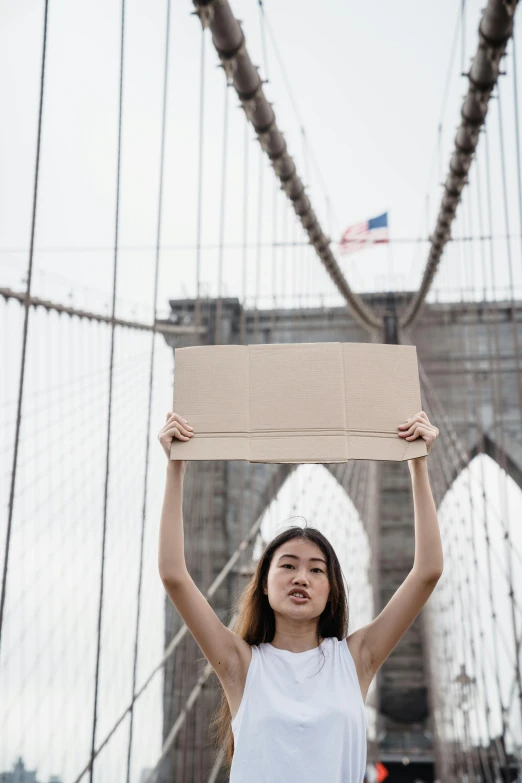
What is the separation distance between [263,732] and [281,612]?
16 centimetres

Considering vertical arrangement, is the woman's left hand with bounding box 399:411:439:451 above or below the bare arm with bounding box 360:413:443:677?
above

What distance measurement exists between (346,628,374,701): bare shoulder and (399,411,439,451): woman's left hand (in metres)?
0.24

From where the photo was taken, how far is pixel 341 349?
44.2 inches

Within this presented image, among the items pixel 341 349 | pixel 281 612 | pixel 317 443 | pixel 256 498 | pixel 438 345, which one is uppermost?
pixel 438 345

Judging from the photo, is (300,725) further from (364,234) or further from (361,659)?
(364,234)

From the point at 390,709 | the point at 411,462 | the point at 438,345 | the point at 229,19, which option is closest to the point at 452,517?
the point at 390,709

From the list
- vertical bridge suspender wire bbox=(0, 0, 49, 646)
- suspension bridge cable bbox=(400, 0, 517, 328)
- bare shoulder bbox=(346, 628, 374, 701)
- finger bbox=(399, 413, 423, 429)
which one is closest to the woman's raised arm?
bare shoulder bbox=(346, 628, 374, 701)

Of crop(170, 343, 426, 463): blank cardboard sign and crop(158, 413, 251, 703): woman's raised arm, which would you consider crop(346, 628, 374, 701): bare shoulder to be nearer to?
crop(158, 413, 251, 703): woman's raised arm

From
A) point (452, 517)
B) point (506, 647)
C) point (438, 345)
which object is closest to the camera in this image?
point (506, 647)

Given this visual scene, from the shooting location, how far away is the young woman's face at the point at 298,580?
3.73ft

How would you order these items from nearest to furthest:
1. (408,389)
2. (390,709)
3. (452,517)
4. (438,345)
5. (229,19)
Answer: (408,389), (229,19), (452,517), (390,709), (438,345)

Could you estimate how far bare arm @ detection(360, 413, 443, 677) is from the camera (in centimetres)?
115

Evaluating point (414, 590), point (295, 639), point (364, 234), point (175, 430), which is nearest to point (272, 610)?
point (295, 639)

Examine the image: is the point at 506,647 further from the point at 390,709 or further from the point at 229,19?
the point at 390,709
